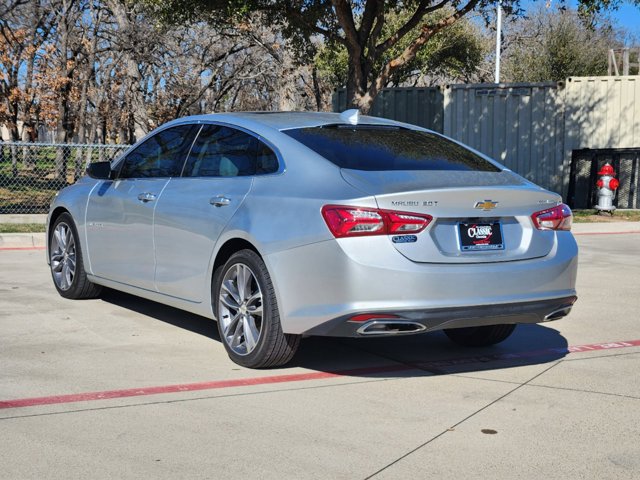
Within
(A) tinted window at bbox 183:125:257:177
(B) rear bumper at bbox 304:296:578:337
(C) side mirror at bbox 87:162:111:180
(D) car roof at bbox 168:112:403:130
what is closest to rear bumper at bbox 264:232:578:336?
(B) rear bumper at bbox 304:296:578:337

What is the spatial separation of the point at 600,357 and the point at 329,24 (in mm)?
19530


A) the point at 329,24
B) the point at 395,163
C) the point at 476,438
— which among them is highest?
the point at 329,24

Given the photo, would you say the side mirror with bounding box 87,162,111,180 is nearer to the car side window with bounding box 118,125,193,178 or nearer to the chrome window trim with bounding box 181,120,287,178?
the car side window with bounding box 118,125,193,178

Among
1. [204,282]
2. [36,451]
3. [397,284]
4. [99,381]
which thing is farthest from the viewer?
[204,282]

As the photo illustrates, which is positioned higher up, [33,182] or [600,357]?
[33,182]

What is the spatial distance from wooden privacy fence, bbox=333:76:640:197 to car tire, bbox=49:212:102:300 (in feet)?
60.5

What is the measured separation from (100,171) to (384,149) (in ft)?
9.18

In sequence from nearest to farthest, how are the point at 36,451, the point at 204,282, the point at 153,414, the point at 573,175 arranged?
the point at 36,451
the point at 153,414
the point at 204,282
the point at 573,175

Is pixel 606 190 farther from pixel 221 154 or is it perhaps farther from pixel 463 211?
pixel 463 211

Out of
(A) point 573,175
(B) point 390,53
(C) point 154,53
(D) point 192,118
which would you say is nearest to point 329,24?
(A) point 573,175

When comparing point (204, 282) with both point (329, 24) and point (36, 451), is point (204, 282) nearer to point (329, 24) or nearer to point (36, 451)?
point (36, 451)

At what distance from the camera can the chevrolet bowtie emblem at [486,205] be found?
18.1ft

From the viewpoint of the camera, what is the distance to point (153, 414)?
496 centimetres

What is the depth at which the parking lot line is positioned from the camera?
5.21 m
